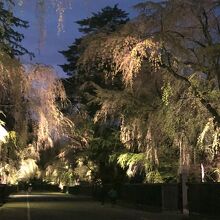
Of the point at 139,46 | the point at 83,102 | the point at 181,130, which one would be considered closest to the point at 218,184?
the point at 181,130

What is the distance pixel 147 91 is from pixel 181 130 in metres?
5.00

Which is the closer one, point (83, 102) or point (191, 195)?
point (191, 195)

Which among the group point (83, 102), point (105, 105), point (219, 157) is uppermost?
point (83, 102)

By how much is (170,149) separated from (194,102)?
8269 mm

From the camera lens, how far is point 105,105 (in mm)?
29141

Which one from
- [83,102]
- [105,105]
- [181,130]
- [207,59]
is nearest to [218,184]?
[181,130]

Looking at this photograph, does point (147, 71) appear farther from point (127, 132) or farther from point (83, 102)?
point (83, 102)

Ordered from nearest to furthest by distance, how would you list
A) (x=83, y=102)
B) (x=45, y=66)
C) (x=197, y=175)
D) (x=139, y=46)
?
(x=45, y=66), (x=139, y=46), (x=197, y=175), (x=83, y=102)

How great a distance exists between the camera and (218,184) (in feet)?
73.9

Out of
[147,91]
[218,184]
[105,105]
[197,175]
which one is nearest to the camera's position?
[218,184]

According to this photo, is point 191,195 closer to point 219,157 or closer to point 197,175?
point 219,157

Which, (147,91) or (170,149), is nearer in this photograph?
(147,91)

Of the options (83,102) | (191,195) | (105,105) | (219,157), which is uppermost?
(83,102)

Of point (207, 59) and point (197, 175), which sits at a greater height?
point (207, 59)
